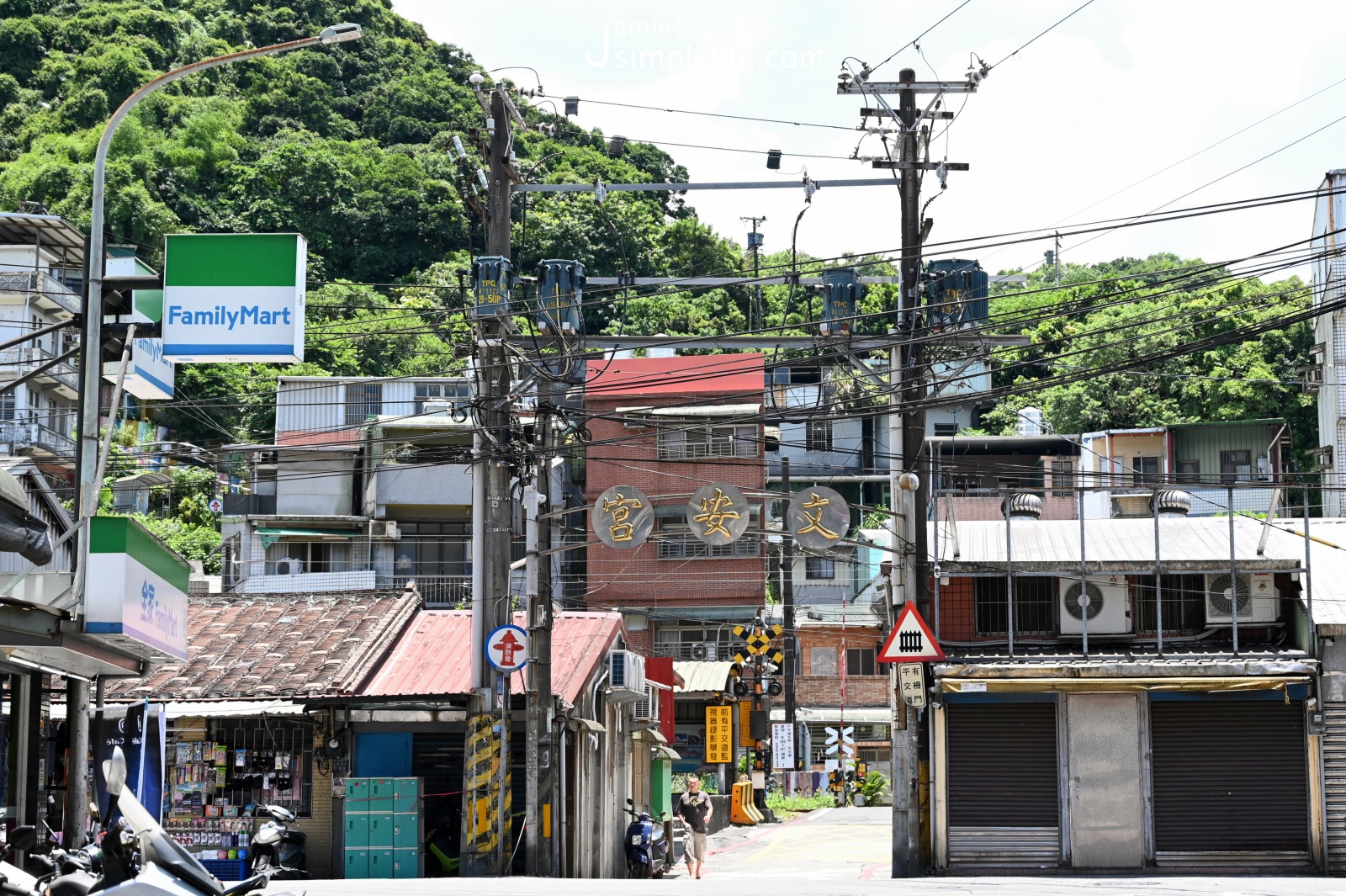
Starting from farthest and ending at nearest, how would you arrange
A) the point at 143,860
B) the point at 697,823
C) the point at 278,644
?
the point at 697,823 < the point at 278,644 < the point at 143,860

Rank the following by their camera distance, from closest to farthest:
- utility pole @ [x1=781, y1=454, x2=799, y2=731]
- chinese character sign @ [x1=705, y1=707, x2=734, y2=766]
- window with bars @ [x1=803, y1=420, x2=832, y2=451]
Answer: chinese character sign @ [x1=705, y1=707, x2=734, y2=766] < utility pole @ [x1=781, y1=454, x2=799, y2=731] < window with bars @ [x1=803, y1=420, x2=832, y2=451]

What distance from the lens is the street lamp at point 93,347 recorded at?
1419 cm

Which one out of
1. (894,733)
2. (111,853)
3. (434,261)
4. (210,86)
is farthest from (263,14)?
(111,853)

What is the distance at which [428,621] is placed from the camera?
2550 centimetres

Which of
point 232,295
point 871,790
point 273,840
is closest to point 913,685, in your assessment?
point 273,840

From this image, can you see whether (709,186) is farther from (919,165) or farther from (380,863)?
(380,863)

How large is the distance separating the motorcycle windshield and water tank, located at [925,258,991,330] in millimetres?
14106

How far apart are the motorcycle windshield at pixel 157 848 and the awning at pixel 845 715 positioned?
152 ft

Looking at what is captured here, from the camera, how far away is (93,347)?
49.9 ft

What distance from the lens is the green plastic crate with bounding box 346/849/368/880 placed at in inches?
829

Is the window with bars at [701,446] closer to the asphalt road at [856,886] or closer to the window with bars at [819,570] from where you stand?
the window with bars at [819,570]

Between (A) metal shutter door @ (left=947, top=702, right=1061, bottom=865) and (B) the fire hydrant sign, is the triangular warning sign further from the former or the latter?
(B) the fire hydrant sign

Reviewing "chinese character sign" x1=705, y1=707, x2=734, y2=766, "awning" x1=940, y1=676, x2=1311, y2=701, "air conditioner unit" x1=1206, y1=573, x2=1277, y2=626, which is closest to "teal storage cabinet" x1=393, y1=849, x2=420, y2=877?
"awning" x1=940, y1=676, x2=1311, y2=701

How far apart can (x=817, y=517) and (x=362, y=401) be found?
31.7 m
